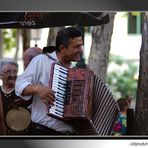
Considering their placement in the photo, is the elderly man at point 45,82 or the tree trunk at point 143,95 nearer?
the elderly man at point 45,82

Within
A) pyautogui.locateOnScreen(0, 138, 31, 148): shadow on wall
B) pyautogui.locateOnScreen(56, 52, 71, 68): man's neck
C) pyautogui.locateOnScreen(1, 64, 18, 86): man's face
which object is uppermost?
pyautogui.locateOnScreen(56, 52, 71, 68): man's neck

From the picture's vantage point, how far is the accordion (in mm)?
6488

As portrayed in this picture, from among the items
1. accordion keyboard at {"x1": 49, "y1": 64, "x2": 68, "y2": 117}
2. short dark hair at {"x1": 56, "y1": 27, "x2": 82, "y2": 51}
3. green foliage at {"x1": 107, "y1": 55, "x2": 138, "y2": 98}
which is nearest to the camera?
accordion keyboard at {"x1": 49, "y1": 64, "x2": 68, "y2": 117}

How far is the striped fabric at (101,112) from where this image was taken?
6.58m

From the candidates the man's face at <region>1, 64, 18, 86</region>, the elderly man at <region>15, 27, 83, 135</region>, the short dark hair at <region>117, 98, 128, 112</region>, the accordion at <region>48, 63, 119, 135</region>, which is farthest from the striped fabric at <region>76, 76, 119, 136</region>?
the man's face at <region>1, 64, 18, 86</region>

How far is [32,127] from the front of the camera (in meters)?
6.61

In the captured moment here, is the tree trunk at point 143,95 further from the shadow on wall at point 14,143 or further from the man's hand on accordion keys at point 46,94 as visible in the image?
the shadow on wall at point 14,143

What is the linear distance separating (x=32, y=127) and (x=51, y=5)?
4.64 ft

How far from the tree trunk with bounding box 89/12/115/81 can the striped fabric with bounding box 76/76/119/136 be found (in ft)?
1.18

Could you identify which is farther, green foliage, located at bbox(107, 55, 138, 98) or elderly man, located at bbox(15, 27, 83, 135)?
green foliage, located at bbox(107, 55, 138, 98)

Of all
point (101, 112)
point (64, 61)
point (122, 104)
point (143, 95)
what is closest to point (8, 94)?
point (64, 61)

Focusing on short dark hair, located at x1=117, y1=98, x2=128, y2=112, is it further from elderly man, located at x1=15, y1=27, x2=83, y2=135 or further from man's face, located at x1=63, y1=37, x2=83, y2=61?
man's face, located at x1=63, y1=37, x2=83, y2=61

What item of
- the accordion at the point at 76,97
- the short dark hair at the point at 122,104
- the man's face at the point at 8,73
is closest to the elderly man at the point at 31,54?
the man's face at the point at 8,73

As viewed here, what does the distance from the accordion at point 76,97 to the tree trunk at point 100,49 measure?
42cm
